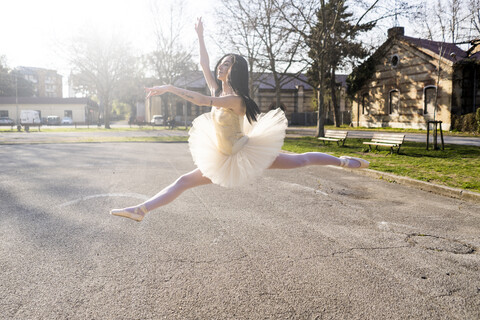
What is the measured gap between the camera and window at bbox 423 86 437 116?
101 feet

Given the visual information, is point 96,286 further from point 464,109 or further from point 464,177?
point 464,109

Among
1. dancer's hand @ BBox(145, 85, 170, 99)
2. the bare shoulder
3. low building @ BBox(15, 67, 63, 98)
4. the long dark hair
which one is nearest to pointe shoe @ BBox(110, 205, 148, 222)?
dancer's hand @ BBox(145, 85, 170, 99)

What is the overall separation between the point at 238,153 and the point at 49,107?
7673 centimetres

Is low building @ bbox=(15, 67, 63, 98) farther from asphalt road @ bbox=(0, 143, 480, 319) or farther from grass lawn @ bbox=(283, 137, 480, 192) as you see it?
asphalt road @ bbox=(0, 143, 480, 319)

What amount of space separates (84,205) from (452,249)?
5.53 meters

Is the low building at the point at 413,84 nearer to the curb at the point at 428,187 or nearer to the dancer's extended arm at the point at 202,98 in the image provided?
the curb at the point at 428,187

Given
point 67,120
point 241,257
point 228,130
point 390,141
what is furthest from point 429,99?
point 67,120

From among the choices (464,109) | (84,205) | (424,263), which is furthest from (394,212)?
(464,109)

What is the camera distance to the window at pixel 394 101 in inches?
1342

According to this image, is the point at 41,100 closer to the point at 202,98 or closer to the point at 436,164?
the point at 436,164

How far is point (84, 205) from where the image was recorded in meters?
6.25

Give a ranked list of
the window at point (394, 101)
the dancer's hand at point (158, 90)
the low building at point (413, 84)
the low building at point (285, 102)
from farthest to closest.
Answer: the low building at point (285, 102), the window at point (394, 101), the low building at point (413, 84), the dancer's hand at point (158, 90)

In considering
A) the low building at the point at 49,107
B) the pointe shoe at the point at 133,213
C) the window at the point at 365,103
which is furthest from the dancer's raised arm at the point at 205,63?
the low building at the point at 49,107

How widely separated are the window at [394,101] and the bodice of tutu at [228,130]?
33646mm
